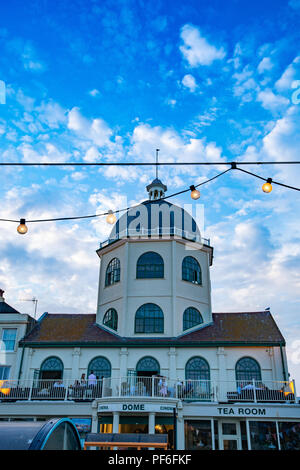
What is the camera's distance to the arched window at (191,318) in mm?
25984

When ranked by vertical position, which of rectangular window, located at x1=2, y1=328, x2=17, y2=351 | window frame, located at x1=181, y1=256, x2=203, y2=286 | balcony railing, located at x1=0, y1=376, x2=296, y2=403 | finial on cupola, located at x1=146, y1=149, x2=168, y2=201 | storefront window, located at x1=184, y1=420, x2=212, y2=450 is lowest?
storefront window, located at x1=184, y1=420, x2=212, y2=450

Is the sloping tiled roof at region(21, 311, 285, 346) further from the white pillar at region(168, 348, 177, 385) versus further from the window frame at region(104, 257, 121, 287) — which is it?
the window frame at region(104, 257, 121, 287)

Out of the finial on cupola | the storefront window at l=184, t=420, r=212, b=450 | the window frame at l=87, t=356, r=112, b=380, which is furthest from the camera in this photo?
the finial on cupola

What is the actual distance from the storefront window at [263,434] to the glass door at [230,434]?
894 millimetres

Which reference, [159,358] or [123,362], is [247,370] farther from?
[123,362]

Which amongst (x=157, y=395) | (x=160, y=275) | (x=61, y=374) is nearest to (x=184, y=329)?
(x=160, y=275)

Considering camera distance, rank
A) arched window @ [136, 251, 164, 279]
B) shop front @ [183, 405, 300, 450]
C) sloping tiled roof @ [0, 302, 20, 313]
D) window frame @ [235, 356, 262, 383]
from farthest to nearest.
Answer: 1. sloping tiled roof @ [0, 302, 20, 313]
2. arched window @ [136, 251, 164, 279]
3. window frame @ [235, 356, 262, 383]
4. shop front @ [183, 405, 300, 450]

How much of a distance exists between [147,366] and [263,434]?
717 cm

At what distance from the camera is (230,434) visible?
2139cm

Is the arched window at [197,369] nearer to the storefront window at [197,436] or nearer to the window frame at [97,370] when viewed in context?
the storefront window at [197,436]

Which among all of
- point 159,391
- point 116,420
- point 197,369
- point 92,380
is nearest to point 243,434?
point 197,369

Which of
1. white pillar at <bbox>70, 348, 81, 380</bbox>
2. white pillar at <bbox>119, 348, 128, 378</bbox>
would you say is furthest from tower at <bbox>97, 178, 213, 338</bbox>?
white pillar at <bbox>70, 348, 81, 380</bbox>

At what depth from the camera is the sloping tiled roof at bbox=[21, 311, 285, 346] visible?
24266 millimetres

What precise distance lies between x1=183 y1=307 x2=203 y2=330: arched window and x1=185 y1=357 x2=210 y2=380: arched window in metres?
2.33
